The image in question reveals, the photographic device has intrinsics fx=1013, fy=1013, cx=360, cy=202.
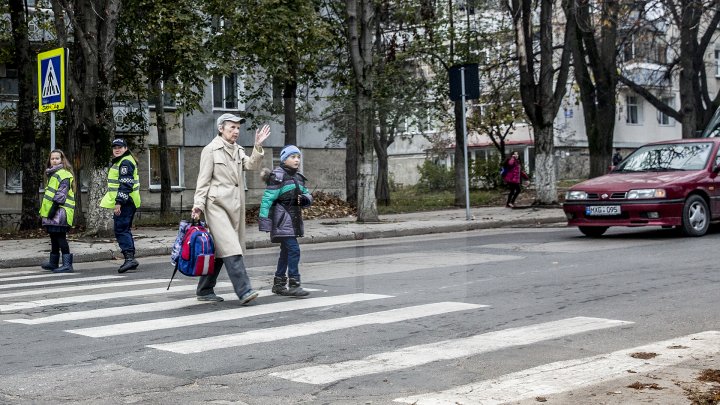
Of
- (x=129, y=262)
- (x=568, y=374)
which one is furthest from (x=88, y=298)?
(x=568, y=374)

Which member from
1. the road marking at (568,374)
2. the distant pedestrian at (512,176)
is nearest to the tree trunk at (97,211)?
the distant pedestrian at (512,176)

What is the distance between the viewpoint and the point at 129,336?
787 cm

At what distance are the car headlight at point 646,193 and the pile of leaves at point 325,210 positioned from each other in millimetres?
10875

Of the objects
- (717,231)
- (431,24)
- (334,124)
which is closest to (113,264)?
(717,231)

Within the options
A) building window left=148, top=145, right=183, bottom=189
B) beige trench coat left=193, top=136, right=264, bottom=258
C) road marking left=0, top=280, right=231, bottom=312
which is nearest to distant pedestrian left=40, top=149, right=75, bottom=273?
road marking left=0, top=280, right=231, bottom=312

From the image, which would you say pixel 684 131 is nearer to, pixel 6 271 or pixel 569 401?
pixel 6 271

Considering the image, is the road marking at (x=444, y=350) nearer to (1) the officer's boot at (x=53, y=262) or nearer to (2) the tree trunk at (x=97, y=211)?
(1) the officer's boot at (x=53, y=262)

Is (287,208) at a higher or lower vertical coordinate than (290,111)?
lower

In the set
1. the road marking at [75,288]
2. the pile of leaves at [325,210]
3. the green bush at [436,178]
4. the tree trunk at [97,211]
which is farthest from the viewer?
the green bush at [436,178]

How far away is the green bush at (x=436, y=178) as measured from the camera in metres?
Answer: 49.9

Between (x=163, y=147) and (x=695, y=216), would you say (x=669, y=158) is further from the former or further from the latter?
(x=163, y=147)

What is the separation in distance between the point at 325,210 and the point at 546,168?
5946 mm

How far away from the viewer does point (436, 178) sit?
5003 centimetres

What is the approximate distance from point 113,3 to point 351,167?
51.9 ft
